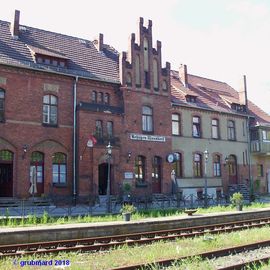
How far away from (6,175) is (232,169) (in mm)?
21229

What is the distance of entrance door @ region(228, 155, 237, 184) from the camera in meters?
36.5

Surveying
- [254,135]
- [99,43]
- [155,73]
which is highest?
[99,43]

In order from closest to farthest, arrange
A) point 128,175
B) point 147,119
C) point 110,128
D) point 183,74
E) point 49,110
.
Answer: point 49,110 < point 110,128 < point 128,175 < point 147,119 < point 183,74

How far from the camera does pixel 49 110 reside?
25.6m

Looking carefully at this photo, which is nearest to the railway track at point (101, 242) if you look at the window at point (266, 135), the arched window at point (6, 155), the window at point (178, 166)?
the arched window at point (6, 155)

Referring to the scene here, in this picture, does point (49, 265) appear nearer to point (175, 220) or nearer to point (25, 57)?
Answer: point (175, 220)

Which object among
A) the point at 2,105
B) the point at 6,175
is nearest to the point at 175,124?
the point at 2,105

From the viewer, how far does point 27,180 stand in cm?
2384

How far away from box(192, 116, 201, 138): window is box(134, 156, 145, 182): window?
21.7ft

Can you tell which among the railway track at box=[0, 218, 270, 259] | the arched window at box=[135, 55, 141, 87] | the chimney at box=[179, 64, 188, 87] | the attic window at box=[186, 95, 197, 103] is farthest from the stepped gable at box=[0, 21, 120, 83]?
the railway track at box=[0, 218, 270, 259]

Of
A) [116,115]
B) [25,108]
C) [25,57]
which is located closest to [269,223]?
[116,115]

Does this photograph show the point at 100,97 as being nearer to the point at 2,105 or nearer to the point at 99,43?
the point at 99,43

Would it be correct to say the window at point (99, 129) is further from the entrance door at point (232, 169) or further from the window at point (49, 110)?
the entrance door at point (232, 169)

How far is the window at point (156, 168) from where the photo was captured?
30.1 meters
